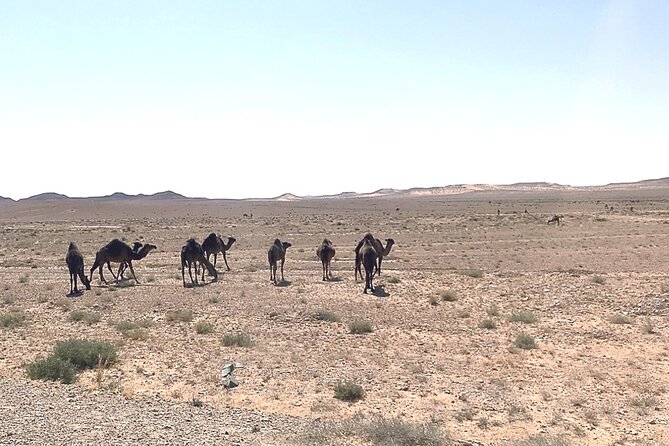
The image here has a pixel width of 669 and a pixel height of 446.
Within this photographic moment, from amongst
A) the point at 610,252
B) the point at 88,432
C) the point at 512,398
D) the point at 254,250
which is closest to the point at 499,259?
the point at 610,252

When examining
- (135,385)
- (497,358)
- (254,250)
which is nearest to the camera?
(135,385)

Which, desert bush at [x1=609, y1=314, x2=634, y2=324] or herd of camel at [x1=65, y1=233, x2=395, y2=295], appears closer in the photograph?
desert bush at [x1=609, y1=314, x2=634, y2=324]

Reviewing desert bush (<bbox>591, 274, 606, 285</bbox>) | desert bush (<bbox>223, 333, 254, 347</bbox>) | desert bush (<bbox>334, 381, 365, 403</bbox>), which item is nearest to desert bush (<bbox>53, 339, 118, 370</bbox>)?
desert bush (<bbox>223, 333, 254, 347</bbox>)

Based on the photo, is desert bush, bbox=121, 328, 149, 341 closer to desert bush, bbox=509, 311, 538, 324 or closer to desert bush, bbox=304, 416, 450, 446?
desert bush, bbox=304, 416, 450, 446

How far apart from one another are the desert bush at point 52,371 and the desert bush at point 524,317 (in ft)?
35.9

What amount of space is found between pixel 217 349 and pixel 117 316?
5235 mm

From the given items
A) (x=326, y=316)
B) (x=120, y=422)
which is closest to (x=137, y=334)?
(x=326, y=316)

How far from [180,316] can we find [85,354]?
191 inches

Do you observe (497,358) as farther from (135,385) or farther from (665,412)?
(135,385)

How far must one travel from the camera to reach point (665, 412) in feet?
33.3

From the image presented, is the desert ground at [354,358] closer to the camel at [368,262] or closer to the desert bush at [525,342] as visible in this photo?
the desert bush at [525,342]

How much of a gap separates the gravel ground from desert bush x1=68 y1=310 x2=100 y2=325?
6.60m

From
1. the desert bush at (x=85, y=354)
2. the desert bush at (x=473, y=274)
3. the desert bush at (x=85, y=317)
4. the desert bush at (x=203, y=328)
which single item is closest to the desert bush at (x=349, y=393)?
the desert bush at (x=85, y=354)

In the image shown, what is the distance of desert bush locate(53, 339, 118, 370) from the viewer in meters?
12.8
